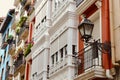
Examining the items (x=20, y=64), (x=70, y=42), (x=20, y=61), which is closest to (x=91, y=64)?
(x=70, y=42)

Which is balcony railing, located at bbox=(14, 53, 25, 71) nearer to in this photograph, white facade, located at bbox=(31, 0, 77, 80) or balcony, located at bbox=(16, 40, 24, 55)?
balcony, located at bbox=(16, 40, 24, 55)

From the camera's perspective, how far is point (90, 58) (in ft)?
39.6

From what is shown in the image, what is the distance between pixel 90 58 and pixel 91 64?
296 millimetres

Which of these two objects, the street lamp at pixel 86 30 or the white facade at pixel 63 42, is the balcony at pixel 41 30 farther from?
the street lamp at pixel 86 30

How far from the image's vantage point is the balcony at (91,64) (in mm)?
10914

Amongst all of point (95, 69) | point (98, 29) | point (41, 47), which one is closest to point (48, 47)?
point (41, 47)

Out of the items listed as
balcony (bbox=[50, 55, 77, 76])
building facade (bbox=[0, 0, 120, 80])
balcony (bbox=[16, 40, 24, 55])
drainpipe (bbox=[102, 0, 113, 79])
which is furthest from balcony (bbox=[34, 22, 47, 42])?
drainpipe (bbox=[102, 0, 113, 79])

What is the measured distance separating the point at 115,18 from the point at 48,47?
7.03 m

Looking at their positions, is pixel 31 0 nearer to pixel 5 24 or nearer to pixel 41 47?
pixel 41 47

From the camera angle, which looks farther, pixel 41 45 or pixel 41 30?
pixel 41 30

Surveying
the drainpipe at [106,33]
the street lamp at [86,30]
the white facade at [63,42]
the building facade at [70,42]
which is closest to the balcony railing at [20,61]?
the building facade at [70,42]

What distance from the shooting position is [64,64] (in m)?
14.2

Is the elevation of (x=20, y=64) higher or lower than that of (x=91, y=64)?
higher

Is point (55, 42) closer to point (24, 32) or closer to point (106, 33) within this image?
point (106, 33)
